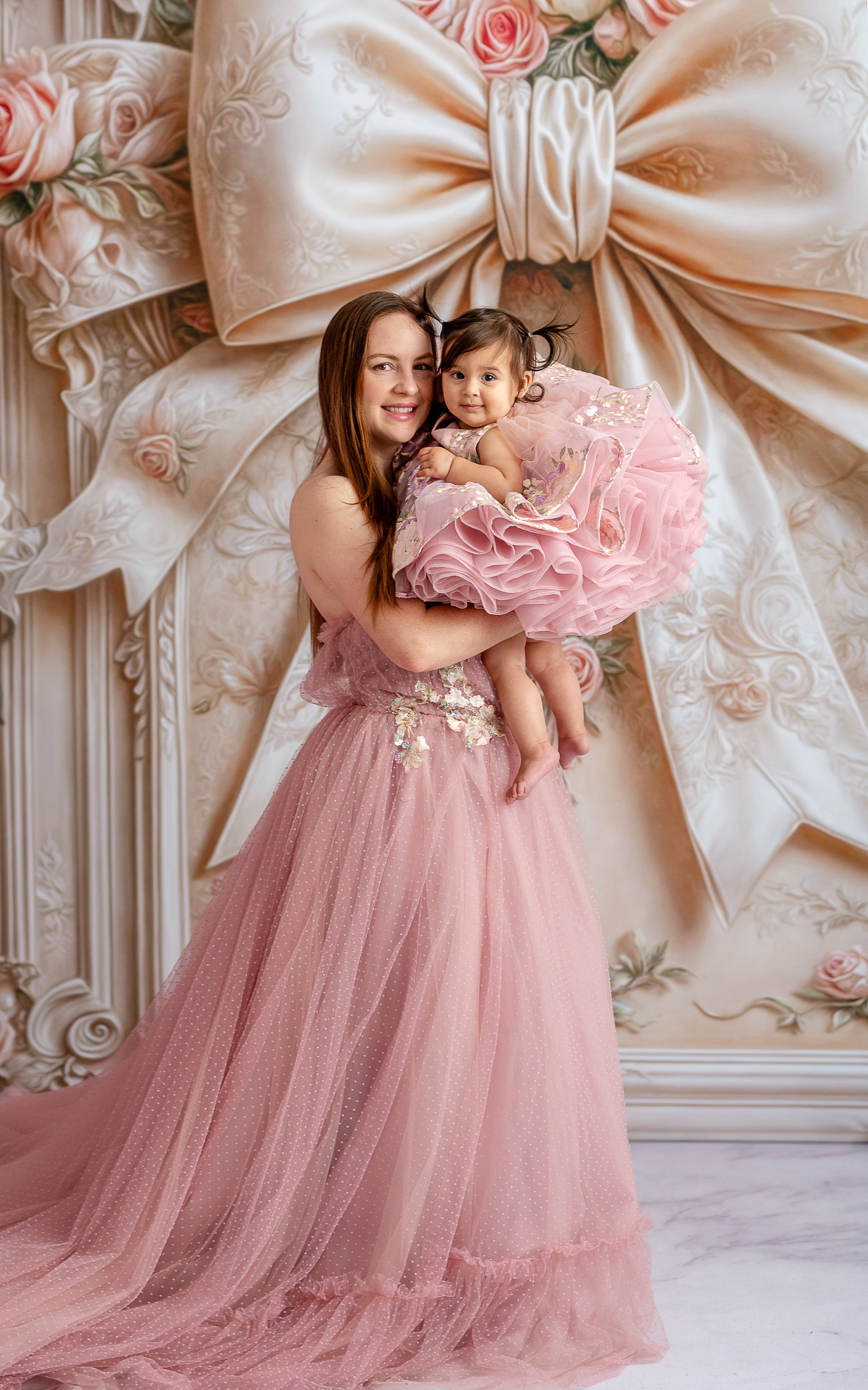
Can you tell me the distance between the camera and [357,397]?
1.82m

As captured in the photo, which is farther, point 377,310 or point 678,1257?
point 678,1257

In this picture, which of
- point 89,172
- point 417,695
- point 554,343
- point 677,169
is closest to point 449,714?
point 417,695

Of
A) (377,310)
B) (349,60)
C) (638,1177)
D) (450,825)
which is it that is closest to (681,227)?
(349,60)

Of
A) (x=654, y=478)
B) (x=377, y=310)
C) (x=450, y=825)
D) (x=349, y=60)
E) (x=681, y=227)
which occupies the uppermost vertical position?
(x=349, y=60)

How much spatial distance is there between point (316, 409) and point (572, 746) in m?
1.24

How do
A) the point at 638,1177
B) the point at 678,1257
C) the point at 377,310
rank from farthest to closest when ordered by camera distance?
the point at 638,1177
the point at 678,1257
the point at 377,310

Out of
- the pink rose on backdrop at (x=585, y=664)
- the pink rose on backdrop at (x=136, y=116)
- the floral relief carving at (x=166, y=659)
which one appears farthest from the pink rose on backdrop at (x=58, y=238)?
the pink rose on backdrop at (x=585, y=664)

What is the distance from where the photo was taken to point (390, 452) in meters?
1.91

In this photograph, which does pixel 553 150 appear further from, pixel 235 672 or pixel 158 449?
pixel 235 672

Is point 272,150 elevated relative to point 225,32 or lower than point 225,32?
lower

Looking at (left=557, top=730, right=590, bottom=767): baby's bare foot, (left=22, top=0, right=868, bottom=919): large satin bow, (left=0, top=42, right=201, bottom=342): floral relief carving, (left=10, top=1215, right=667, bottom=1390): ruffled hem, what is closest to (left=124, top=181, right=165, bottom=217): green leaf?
(left=0, top=42, right=201, bottom=342): floral relief carving

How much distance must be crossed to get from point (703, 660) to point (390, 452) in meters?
1.13

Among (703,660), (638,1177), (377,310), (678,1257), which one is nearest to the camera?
(377,310)

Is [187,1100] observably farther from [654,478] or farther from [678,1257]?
[654,478]
